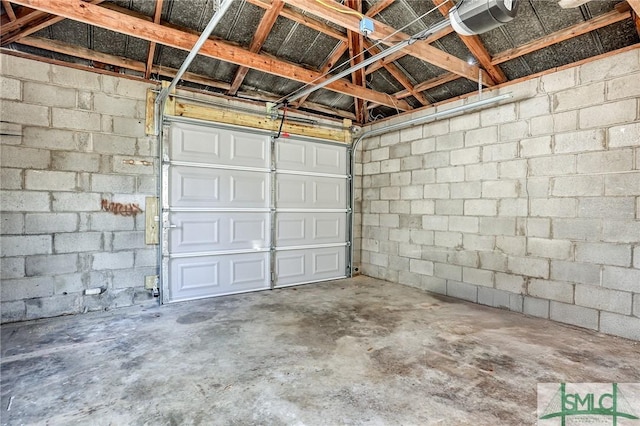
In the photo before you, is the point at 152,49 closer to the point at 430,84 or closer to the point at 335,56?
the point at 335,56

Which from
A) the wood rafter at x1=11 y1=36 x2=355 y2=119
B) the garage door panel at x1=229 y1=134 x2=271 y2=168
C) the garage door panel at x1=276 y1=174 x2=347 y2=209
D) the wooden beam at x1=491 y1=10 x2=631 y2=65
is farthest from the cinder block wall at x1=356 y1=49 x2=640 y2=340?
the wood rafter at x1=11 y1=36 x2=355 y2=119

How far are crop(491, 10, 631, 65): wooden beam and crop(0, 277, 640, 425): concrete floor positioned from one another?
9.75 feet

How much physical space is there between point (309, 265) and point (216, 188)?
198 cm

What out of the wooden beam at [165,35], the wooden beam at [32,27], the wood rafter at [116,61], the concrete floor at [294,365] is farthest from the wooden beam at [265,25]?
the concrete floor at [294,365]

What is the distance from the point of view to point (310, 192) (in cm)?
538

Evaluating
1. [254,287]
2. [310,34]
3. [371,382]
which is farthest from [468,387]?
[310,34]

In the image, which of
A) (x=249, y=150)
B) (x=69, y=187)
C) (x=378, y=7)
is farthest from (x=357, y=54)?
(x=69, y=187)

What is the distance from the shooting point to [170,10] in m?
3.23

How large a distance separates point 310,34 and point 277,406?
3808mm

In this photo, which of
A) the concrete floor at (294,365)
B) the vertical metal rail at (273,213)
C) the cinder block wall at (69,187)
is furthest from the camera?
the vertical metal rail at (273,213)

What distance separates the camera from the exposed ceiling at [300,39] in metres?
2.96

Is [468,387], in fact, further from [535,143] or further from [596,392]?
[535,143]

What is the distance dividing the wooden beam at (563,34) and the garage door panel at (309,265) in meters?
3.63

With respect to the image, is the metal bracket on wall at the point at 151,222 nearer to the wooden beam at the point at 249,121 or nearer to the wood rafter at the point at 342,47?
the wooden beam at the point at 249,121
